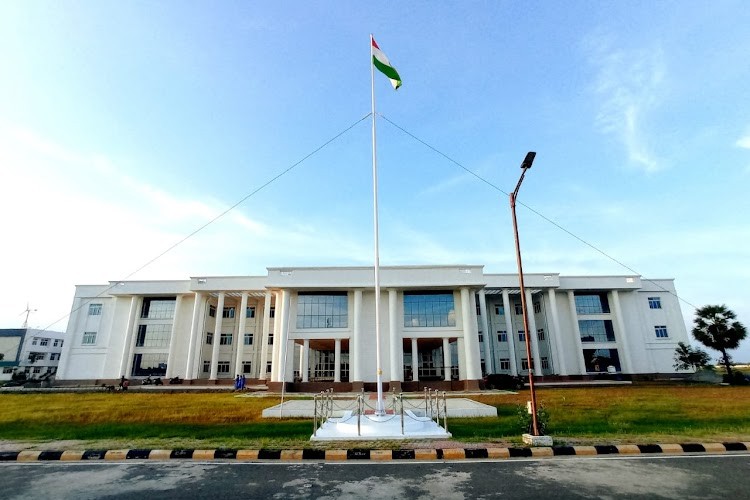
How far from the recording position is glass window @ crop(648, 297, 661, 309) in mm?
42906

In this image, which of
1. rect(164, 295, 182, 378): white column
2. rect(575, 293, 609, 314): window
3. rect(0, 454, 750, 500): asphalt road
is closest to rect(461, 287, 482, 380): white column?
rect(575, 293, 609, 314): window

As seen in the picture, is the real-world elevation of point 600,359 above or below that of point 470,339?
below

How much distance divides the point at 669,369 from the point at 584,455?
42.5 meters

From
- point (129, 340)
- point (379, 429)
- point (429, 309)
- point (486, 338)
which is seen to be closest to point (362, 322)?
point (429, 309)

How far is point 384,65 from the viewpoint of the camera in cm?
1416

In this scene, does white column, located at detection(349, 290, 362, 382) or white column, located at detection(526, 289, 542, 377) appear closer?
white column, located at detection(349, 290, 362, 382)

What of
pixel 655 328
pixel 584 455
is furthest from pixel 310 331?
pixel 655 328

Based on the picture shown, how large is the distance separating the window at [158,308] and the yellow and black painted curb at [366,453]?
3742cm

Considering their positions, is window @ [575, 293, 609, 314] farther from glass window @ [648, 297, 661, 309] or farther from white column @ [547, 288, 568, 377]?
glass window @ [648, 297, 661, 309]

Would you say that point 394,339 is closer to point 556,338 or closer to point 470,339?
point 470,339

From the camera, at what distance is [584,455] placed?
8.39 m

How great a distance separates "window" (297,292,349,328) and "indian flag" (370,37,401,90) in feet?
74.0

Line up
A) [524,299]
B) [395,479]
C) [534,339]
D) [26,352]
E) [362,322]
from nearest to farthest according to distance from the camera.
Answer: [395,479], [524,299], [362,322], [534,339], [26,352]

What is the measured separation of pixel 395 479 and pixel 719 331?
1656 inches
